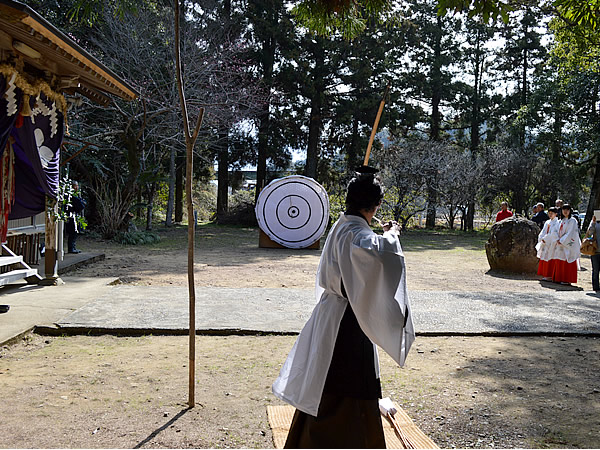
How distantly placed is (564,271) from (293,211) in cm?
709

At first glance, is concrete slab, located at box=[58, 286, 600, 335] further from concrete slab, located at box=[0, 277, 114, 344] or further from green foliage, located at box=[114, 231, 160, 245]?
green foliage, located at box=[114, 231, 160, 245]

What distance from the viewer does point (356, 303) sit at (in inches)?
112

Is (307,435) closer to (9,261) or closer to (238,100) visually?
(9,261)

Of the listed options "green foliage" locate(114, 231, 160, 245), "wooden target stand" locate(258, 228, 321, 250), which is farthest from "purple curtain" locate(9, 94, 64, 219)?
"wooden target stand" locate(258, 228, 321, 250)

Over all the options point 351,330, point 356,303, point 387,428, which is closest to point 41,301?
point 387,428

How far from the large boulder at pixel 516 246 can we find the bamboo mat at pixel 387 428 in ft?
27.2

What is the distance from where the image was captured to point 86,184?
17.0 metres

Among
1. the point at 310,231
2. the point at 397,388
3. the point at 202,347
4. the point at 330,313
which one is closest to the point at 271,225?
the point at 310,231

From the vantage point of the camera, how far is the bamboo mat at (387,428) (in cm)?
325

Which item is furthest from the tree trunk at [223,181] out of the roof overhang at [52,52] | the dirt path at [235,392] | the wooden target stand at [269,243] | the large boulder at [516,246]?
the dirt path at [235,392]

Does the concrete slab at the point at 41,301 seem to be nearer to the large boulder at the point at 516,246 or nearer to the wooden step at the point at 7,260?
the wooden step at the point at 7,260

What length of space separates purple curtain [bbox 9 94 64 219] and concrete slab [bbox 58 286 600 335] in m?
1.64

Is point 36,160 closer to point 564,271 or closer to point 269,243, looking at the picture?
point 269,243

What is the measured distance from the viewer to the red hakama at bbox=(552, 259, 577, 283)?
10120 mm
